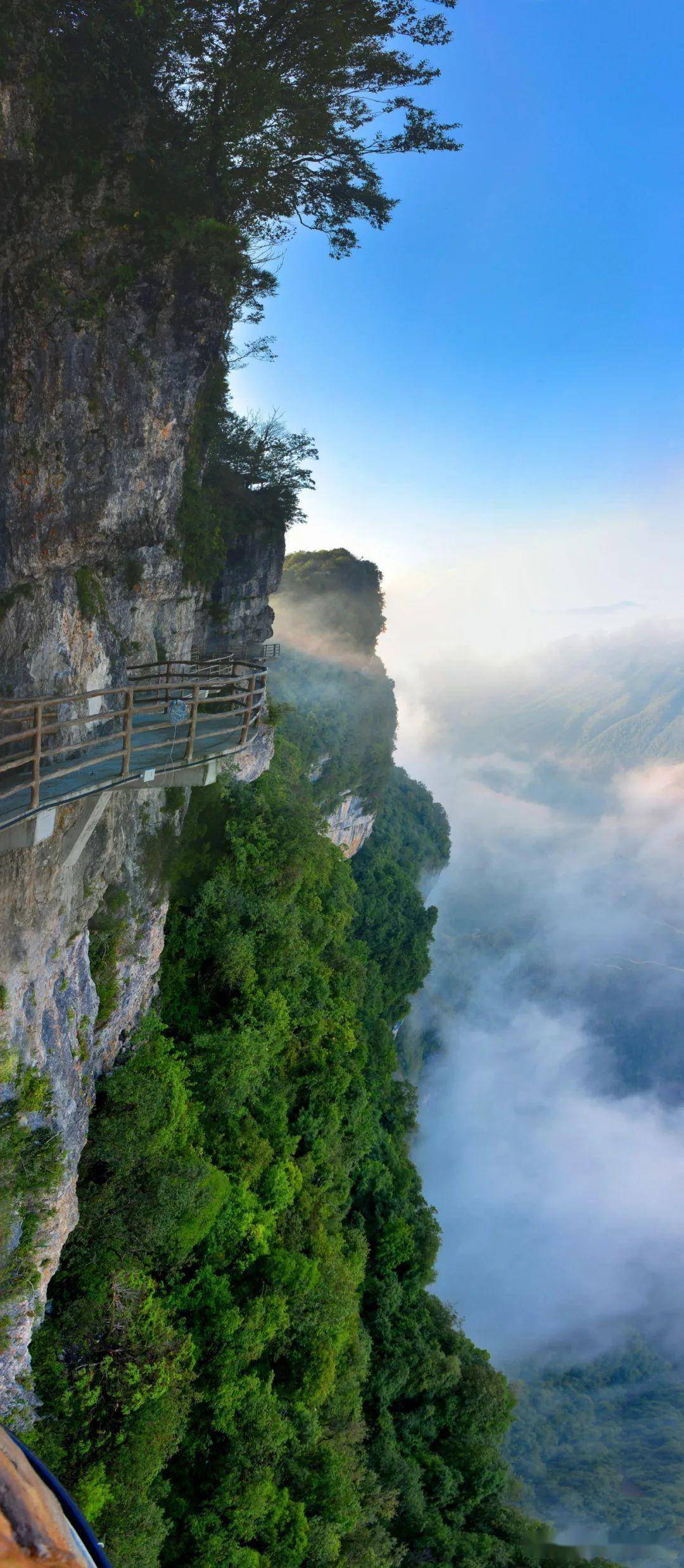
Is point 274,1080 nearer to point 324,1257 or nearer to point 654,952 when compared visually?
point 324,1257

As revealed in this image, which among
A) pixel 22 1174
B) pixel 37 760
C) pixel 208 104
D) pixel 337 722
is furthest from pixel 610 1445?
pixel 208 104

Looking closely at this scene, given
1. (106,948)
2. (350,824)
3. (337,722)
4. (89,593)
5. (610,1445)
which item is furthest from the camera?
(610,1445)

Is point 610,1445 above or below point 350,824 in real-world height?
below

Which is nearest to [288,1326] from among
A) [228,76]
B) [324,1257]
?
[324,1257]

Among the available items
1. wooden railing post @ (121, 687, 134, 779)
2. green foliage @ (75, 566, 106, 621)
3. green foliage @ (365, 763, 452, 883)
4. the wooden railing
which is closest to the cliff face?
green foliage @ (75, 566, 106, 621)

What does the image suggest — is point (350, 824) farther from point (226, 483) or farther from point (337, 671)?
point (226, 483)

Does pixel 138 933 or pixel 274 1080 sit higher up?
pixel 138 933
